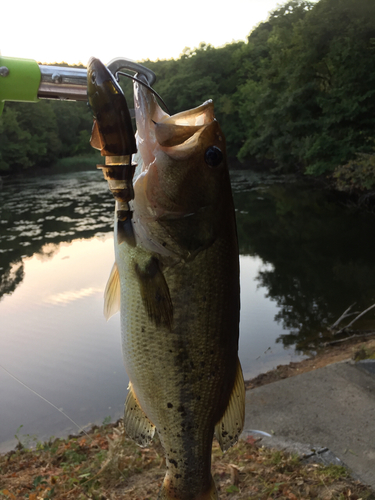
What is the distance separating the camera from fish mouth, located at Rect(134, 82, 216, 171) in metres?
1.51

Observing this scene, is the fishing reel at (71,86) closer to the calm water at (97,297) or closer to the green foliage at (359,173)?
the calm water at (97,297)

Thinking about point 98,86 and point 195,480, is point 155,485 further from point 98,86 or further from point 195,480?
point 98,86

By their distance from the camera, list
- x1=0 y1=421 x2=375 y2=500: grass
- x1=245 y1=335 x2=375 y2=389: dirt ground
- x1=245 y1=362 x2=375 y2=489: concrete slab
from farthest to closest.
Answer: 1. x1=245 y1=335 x2=375 y2=389: dirt ground
2. x1=245 y1=362 x2=375 y2=489: concrete slab
3. x1=0 y1=421 x2=375 y2=500: grass

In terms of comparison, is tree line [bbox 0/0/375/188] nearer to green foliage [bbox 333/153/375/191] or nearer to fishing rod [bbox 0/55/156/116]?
green foliage [bbox 333/153/375/191]

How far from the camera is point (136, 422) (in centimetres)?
177

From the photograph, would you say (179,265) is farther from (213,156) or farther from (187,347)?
(213,156)

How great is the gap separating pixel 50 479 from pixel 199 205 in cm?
370

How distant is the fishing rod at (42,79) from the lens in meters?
1.33

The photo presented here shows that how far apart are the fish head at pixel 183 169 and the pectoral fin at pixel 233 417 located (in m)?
0.69

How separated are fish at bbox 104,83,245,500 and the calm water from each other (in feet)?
17.1

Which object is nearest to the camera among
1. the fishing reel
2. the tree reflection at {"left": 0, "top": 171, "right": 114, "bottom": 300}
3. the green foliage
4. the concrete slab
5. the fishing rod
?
the fishing reel

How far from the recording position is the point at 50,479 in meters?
4.10

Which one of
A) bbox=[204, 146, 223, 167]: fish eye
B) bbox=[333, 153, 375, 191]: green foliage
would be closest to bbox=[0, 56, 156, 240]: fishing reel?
bbox=[204, 146, 223, 167]: fish eye

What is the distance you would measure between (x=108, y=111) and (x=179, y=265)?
668 millimetres
